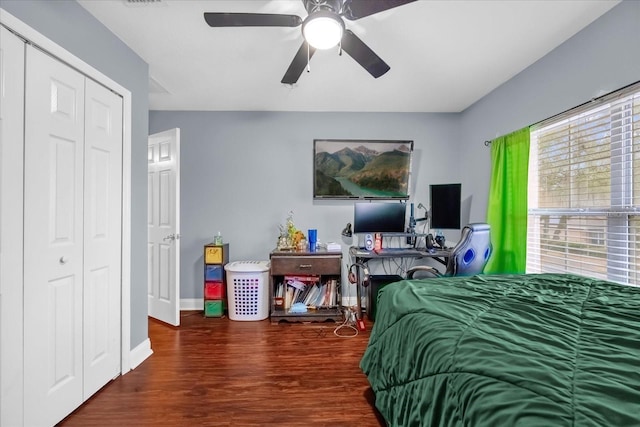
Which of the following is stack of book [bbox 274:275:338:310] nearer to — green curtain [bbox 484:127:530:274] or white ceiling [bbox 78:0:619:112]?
green curtain [bbox 484:127:530:274]

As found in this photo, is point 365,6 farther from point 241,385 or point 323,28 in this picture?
point 241,385

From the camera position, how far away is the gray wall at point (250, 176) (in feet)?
11.5

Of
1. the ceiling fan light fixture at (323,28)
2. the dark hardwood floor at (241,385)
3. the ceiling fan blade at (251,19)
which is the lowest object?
the dark hardwood floor at (241,385)

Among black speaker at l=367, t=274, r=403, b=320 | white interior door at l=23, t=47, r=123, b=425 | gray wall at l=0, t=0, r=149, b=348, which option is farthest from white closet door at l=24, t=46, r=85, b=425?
black speaker at l=367, t=274, r=403, b=320

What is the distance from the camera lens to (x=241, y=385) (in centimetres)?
195

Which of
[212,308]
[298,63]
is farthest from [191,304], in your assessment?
[298,63]

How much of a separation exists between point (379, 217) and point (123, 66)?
273 cm

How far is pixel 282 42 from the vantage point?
213 centimetres

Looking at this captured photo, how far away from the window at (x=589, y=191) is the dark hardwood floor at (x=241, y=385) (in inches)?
72.1

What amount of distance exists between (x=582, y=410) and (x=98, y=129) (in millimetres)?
2604

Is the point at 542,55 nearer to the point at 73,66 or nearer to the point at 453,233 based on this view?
the point at 453,233

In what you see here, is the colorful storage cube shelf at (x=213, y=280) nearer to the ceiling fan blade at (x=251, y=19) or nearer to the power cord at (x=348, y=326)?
the power cord at (x=348, y=326)

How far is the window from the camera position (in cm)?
181

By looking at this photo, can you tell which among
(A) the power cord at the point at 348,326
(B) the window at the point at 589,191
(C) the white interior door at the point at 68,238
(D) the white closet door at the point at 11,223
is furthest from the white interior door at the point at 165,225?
(B) the window at the point at 589,191
